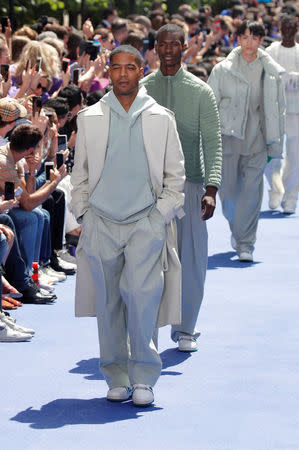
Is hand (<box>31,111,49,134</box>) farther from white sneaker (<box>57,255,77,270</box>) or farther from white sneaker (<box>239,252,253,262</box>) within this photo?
white sneaker (<box>239,252,253,262</box>)

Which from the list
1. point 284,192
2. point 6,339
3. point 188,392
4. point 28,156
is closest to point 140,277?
point 188,392

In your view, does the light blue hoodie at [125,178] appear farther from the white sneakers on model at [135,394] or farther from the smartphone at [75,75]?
the smartphone at [75,75]

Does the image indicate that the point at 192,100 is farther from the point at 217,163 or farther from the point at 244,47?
the point at 244,47

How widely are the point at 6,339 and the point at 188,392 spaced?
5.06 ft

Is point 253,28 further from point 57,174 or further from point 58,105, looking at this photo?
point 57,174

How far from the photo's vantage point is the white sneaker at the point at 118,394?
6.17 metres

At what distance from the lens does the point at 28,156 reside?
8578 mm

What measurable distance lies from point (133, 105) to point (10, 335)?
2086 mm

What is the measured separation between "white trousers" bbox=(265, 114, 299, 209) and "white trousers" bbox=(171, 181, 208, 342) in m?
6.15

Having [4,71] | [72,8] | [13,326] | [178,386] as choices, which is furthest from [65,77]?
[72,8]

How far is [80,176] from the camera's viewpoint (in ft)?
20.0

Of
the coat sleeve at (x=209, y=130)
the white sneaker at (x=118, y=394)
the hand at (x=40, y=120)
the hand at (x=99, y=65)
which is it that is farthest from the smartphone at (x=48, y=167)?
the hand at (x=99, y=65)

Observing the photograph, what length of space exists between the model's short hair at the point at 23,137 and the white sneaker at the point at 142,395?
2606mm

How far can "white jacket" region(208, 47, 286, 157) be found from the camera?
34.0 feet
